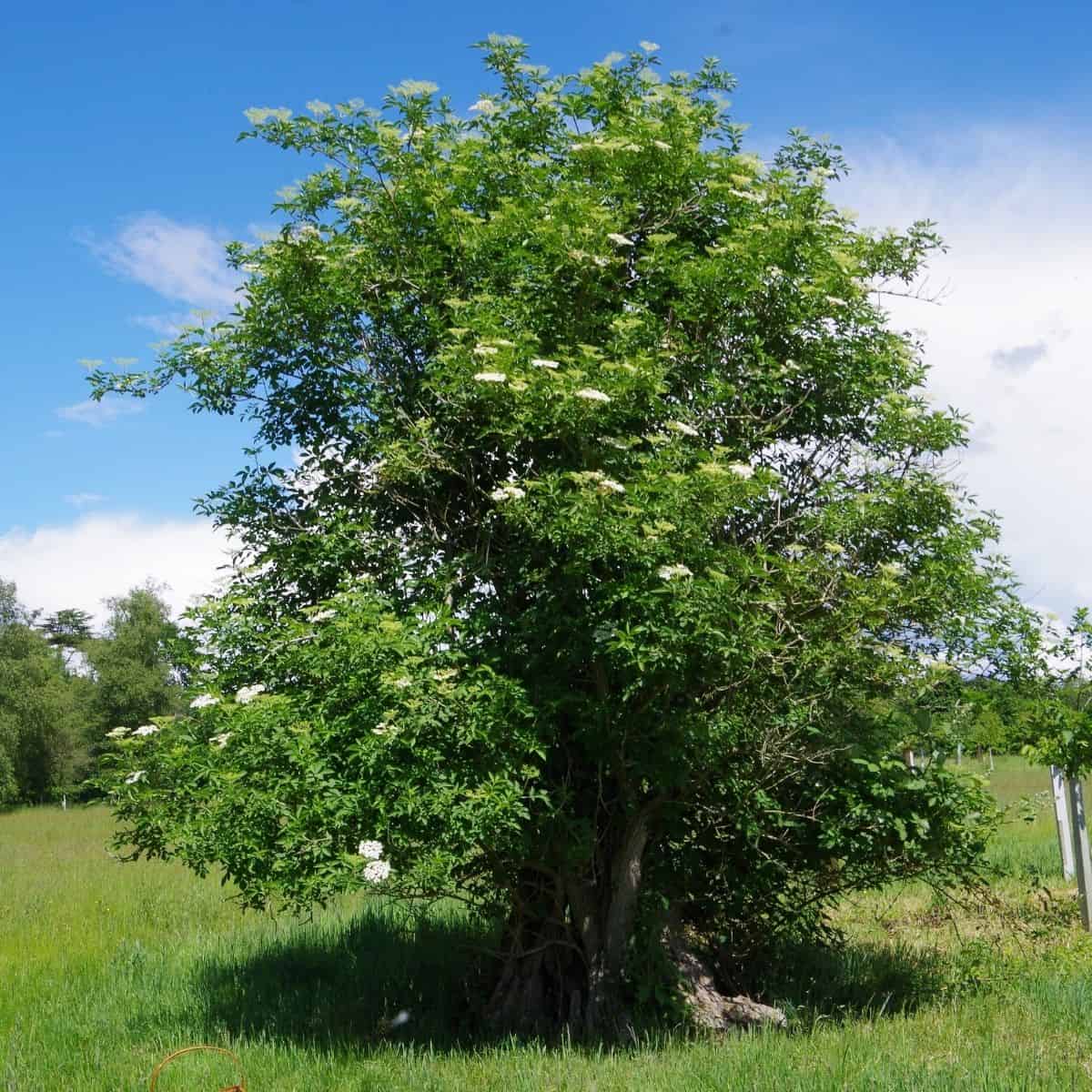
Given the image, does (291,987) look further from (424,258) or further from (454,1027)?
(424,258)

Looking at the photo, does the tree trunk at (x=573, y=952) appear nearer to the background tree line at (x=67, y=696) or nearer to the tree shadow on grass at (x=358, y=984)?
the tree shadow on grass at (x=358, y=984)

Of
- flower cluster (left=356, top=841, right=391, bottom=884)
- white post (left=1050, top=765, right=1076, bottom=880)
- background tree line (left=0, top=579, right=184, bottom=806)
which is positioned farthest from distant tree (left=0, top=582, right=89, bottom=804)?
flower cluster (left=356, top=841, right=391, bottom=884)

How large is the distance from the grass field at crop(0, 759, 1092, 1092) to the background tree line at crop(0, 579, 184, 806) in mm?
31981

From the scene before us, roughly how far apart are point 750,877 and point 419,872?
3.85m

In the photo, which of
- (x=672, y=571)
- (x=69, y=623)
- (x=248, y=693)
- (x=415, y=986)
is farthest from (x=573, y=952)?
(x=69, y=623)

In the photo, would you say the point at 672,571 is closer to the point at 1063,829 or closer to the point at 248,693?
the point at 248,693

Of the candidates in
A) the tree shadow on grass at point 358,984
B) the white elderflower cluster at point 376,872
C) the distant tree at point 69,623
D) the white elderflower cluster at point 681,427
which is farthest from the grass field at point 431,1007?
the distant tree at point 69,623

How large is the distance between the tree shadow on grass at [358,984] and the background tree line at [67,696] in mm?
34012

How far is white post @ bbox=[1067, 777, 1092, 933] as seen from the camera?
12.5 m

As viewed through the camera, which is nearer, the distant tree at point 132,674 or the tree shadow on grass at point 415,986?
the tree shadow on grass at point 415,986

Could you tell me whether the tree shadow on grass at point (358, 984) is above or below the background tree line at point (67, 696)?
below

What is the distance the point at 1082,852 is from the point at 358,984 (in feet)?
26.1

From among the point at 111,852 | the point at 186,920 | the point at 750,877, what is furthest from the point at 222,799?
the point at 111,852

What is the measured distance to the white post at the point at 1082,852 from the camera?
12531 millimetres
